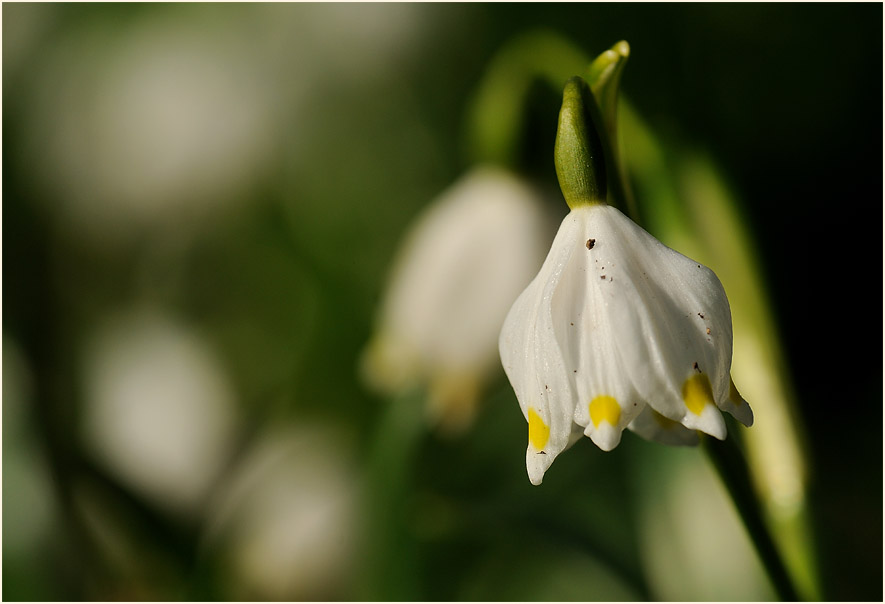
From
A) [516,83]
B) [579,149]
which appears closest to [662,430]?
[579,149]

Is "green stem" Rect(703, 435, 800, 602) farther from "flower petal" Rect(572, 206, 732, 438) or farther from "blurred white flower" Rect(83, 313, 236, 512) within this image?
"blurred white flower" Rect(83, 313, 236, 512)

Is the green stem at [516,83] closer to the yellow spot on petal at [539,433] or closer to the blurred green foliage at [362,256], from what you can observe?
the blurred green foliage at [362,256]

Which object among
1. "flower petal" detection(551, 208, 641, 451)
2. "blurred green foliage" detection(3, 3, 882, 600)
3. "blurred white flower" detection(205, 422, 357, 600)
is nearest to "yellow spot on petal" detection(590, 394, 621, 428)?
"flower petal" detection(551, 208, 641, 451)

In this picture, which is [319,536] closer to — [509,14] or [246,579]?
[246,579]

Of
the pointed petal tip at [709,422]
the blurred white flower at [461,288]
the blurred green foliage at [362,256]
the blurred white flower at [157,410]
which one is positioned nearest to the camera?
the pointed petal tip at [709,422]

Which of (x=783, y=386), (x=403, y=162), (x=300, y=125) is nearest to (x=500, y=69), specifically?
(x=783, y=386)

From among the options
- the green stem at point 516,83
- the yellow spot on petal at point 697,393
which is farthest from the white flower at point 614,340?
the green stem at point 516,83

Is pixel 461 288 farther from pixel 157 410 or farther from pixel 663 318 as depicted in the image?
pixel 157 410
